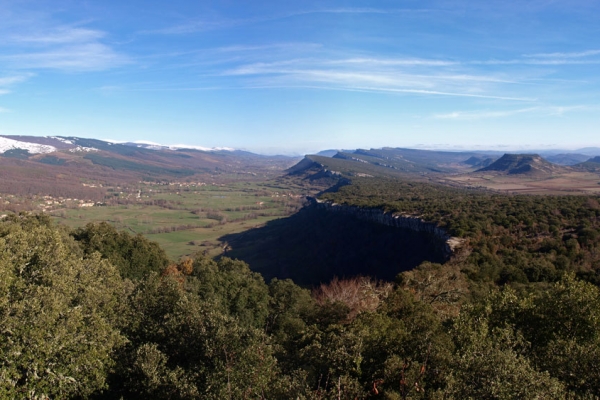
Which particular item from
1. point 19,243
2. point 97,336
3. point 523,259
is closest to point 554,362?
point 97,336

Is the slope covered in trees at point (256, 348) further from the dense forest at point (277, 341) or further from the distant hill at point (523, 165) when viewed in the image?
the distant hill at point (523, 165)

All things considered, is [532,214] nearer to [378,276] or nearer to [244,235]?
[378,276]

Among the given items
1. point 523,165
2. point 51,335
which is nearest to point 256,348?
point 51,335

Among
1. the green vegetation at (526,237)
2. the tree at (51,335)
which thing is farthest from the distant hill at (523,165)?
the tree at (51,335)

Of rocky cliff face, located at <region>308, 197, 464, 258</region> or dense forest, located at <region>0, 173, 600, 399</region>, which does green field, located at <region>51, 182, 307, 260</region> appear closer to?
rocky cliff face, located at <region>308, 197, 464, 258</region>

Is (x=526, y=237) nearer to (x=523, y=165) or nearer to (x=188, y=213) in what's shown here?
(x=188, y=213)

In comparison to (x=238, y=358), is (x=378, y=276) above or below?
below
